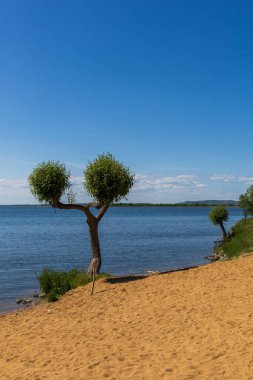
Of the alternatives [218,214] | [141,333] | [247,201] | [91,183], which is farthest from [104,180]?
[247,201]

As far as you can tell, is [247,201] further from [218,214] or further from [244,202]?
[218,214]

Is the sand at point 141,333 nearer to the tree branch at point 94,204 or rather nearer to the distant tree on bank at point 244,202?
the tree branch at point 94,204

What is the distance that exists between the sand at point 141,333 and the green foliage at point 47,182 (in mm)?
6728

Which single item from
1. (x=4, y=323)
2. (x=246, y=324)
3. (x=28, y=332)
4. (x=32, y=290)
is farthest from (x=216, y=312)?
(x=32, y=290)

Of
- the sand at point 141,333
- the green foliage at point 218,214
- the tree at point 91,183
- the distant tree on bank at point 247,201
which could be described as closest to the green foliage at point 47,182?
the tree at point 91,183

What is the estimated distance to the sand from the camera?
10.6m

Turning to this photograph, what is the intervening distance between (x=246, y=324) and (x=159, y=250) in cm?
3950

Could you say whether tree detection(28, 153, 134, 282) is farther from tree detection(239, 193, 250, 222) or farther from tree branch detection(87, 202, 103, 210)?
tree detection(239, 193, 250, 222)

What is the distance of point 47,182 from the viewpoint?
25906 millimetres

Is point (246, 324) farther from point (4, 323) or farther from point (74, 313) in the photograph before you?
point (4, 323)

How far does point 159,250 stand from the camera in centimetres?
5231

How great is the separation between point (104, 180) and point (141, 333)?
13301 mm

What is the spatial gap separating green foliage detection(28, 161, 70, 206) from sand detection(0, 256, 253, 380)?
673 centimetres

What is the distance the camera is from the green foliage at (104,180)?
85.9 feet
